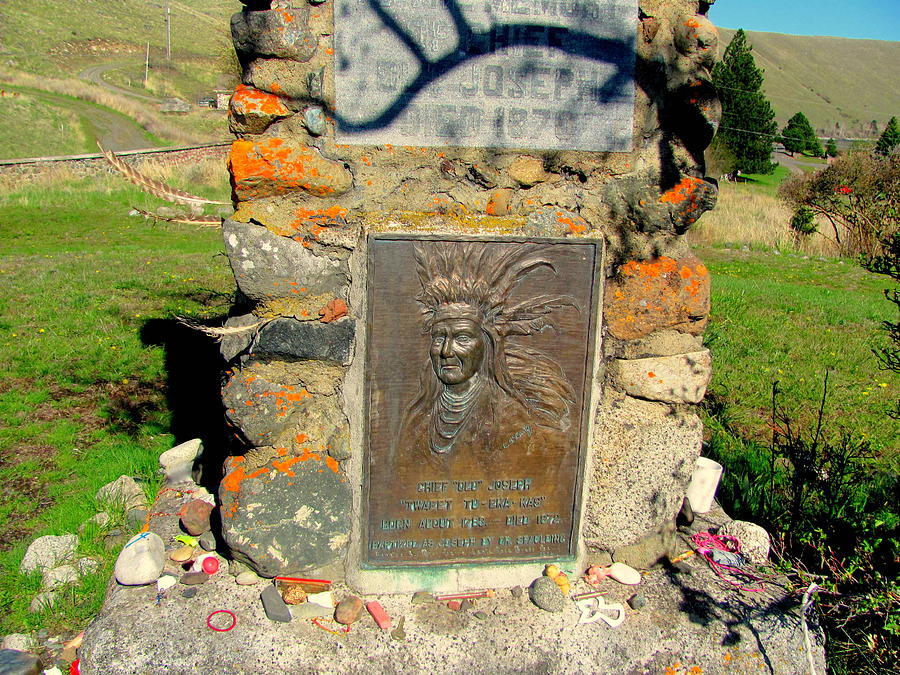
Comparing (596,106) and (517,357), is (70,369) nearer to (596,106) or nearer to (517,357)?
(517,357)

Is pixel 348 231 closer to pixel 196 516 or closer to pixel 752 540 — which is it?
pixel 196 516

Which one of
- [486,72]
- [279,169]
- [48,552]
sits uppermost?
[486,72]

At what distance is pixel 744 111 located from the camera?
79.9 ft

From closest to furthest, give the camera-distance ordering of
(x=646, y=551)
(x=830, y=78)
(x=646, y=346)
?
(x=646, y=346) → (x=646, y=551) → (x=830, y=78)

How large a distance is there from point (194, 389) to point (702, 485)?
3.37 meters

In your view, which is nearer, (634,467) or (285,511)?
(285,511)

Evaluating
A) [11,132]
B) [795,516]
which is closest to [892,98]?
[11,132]

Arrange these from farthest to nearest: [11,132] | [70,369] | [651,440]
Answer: [11,132], [70,369], [651,440]

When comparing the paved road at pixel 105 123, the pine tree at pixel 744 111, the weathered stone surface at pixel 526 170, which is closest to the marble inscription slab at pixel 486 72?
the weathered stone surface at pixel 526 170

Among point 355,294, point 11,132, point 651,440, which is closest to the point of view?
point 355,294

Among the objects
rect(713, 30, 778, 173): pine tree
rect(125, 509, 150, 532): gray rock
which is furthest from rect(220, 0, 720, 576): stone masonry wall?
rect(713, 30, 778, 173): pine tree

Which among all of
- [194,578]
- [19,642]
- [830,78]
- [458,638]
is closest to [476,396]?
[458,638]

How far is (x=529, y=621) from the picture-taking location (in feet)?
7.57

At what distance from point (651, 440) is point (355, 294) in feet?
4.13
